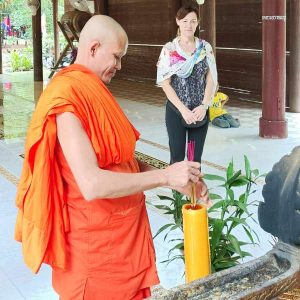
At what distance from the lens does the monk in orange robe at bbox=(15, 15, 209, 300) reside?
144 centimetres

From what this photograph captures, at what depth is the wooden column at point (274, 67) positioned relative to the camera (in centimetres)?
654

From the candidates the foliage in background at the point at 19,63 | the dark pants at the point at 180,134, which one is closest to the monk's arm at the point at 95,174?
the dark pants at the point at 180,134

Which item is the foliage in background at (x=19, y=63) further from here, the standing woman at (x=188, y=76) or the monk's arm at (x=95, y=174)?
the monk's arm at (x=95, y=174)

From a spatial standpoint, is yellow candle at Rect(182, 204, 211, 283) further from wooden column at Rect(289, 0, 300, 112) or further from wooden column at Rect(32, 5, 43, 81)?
wooden column at Rect(32, 5, 43, 81)

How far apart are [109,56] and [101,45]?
0.04 meters

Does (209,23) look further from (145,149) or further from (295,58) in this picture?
(145,149)

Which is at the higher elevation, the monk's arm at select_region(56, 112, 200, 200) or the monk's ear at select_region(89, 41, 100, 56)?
the monk's ear at select_region(89, 41, 100, 56)

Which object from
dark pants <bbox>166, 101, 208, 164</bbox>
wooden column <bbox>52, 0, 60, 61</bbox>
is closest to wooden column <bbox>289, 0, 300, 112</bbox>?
dark pants <bbox>166, 101, 208, 164</bbox>

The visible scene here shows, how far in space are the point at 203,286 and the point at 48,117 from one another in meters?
0.74

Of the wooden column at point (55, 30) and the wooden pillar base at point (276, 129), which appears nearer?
the wooden pillar base at point (276, 129)

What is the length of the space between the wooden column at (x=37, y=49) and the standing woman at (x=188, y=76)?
36.4 ft

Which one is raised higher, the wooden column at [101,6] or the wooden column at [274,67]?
the wooden column at [101,6]

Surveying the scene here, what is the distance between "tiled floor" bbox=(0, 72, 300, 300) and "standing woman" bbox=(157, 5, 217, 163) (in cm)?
74

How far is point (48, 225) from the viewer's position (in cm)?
153
